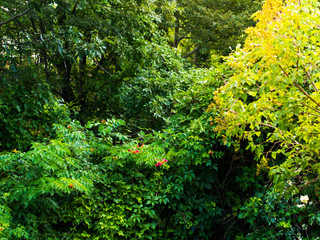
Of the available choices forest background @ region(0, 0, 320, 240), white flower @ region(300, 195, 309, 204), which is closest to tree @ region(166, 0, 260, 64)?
forest background @ region(0, 0, 320, 240)

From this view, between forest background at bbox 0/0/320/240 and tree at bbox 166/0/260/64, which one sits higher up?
tree at bbox 166/0/260/64

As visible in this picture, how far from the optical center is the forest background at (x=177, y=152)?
2.65m

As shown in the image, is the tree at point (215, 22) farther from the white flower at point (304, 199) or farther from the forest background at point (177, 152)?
the white flower at point (304, 199)

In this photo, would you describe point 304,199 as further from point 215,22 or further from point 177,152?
point 215,22

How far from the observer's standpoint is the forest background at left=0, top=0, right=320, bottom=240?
2648mm

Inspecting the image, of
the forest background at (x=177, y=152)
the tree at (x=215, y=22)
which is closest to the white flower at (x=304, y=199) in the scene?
the forest background at (x=177, y=152)

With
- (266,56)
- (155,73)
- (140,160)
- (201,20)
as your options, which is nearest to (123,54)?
(155,73)

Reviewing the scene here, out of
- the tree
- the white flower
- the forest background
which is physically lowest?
the white flower

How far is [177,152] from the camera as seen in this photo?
13.6 feet

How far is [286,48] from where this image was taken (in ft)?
7.14

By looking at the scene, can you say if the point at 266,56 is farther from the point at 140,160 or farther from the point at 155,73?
the point at 155,73

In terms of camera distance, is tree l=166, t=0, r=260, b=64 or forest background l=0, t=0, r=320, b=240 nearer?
forest background l=0, t=0, r=320, b=240

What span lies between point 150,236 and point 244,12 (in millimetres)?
A: 9424

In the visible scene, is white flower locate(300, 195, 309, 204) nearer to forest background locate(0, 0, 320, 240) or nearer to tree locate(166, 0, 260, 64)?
forest background locate(0, 0, 320, 240)
